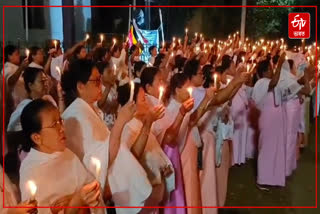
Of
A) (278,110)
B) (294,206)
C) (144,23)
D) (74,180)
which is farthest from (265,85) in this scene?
(144,23)

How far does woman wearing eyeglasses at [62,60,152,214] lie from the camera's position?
8.15 ft

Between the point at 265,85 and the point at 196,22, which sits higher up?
the point at 196,22

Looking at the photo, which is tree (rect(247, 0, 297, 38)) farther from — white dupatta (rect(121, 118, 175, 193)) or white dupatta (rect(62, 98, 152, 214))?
white dupatta (rect(62, 98, 152, 214))

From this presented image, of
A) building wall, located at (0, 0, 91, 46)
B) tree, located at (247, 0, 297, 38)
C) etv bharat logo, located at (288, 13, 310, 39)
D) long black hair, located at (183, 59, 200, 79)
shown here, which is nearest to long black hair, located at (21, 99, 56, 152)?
long black hair, located at (183, 59, 200, 79)

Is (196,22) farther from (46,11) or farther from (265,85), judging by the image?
(265,85)

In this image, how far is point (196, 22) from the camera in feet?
45.3

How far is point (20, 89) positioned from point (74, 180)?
2.98 metres

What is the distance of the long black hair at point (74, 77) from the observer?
2.74m

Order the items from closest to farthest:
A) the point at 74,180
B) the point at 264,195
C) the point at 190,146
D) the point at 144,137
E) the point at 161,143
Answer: the point at 74,180 → the point at 144,137 → the point at 161,143 → the point at 190,146 → the point at 264,195

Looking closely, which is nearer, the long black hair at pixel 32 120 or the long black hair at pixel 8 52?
the long black hair at pixel 32 120

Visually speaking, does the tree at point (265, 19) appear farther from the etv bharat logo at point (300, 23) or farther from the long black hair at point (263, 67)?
the long black hair at point (263, 67)

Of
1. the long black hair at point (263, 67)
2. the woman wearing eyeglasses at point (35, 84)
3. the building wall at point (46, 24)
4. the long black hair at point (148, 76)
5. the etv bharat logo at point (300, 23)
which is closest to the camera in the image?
the long black hair at point (148, 76)

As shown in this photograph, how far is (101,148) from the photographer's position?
251 cm

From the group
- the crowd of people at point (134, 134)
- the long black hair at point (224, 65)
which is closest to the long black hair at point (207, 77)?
the crowd of people at point (134, 134)
